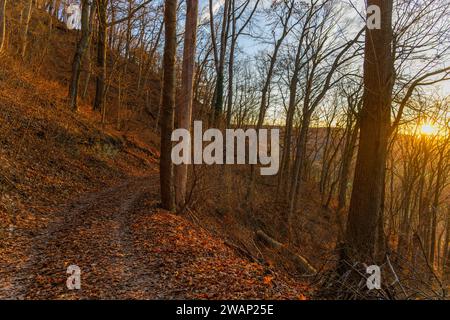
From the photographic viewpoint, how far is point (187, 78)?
827 cm

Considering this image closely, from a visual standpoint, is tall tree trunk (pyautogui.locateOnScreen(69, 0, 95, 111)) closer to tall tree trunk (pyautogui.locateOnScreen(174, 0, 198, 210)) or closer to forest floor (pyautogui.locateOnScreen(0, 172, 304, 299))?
tall tree trunk (pyautogui.locateOnScreen(174, 0, 198, 210))

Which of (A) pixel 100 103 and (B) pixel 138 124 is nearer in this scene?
(A) pixel 100 103

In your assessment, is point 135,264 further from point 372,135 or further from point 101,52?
point 101,52

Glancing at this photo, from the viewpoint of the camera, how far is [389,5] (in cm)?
589

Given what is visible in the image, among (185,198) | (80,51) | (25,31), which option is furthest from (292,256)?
(25,31)

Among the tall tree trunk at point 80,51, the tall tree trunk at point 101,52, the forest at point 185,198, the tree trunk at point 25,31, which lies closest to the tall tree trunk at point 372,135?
the forest at point 185,198

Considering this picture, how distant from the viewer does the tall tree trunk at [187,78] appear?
8.20 m

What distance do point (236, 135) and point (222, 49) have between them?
14.9 ft

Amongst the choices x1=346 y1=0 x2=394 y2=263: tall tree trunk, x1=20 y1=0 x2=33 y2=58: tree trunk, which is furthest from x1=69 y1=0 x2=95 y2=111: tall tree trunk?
x1=346 y1=0 x2=394 y2=263: tall tree trunk

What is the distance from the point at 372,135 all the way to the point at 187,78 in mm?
4928

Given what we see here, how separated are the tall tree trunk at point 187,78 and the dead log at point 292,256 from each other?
4.25 m
